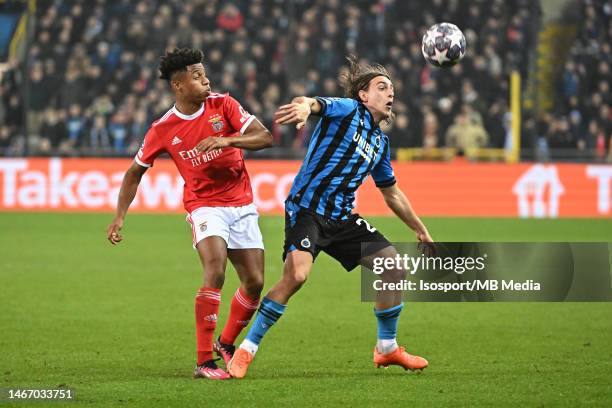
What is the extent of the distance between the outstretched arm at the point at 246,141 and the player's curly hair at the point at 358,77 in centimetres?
74

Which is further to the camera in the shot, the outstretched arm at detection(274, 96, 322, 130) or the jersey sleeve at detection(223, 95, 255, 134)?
the jersey sleeve at detection(223, 95, 255, 134)

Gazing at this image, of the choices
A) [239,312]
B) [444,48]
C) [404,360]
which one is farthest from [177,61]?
[444,48]

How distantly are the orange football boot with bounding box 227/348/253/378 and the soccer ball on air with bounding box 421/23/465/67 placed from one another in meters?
3.39

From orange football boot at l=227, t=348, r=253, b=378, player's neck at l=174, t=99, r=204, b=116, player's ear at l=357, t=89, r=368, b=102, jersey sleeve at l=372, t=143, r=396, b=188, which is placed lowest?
orange football boot at l=227, t=348, r=253, b=378

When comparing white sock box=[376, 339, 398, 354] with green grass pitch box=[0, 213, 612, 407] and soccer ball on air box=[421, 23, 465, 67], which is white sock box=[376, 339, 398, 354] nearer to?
green grass pitch box=[0, 213, 612, 407]

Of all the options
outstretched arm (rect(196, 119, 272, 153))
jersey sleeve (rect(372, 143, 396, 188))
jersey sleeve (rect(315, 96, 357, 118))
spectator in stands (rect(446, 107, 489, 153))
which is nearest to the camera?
outstretched arm (rect(196, 119, 272, 153))

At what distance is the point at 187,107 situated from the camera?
7.21m

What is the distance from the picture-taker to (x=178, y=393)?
636 cm

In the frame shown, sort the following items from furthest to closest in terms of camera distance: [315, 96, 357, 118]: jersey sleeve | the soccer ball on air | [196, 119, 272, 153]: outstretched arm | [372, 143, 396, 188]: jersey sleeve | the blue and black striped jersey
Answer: the soccer ball on air < [372, 143, 396, 188]: jersey sleeve < the blue and black striped jersey < [315, 96, 357, 118]: jersey sleeve < [196, 119, 272, 153]: outstretched arm

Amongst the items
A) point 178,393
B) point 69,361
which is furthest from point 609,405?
point 69,361

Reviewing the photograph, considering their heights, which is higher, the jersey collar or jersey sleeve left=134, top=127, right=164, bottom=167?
the jersey collar

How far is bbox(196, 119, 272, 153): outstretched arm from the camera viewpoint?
6488 mm

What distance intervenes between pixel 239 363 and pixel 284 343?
165cm

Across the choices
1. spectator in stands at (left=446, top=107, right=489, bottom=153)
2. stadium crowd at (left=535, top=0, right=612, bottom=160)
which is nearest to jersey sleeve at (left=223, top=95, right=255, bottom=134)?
spectator in stands at (left=446, top=107, right=489, bottom=153)
